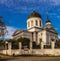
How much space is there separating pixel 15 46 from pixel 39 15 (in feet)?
106

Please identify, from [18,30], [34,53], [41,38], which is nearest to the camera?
[34,53]

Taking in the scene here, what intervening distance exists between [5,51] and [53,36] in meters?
32.2

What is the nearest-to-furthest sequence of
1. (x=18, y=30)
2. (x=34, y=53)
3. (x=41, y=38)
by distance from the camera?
1. (x=34, y=53)
2. (x=41, y=38)
3. (x=18, y=30)

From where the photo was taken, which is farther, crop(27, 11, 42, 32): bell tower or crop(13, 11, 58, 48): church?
crop(27, 11, 42, 32): bell tower

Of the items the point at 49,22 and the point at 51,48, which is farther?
the point at 49,22

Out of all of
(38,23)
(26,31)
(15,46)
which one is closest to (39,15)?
(38,23)

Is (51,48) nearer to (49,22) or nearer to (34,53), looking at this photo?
(34,53)

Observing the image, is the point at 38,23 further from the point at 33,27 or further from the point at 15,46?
the point at 15,46

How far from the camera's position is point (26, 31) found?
7112cm

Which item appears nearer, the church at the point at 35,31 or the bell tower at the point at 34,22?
the church at the point at 35,31

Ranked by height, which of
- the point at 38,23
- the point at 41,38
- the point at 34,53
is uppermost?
the point at 38,23

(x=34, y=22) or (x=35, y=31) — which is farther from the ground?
(x=34, y=22)

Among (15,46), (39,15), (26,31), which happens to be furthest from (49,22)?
(15,46)

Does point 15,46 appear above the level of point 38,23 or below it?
below
